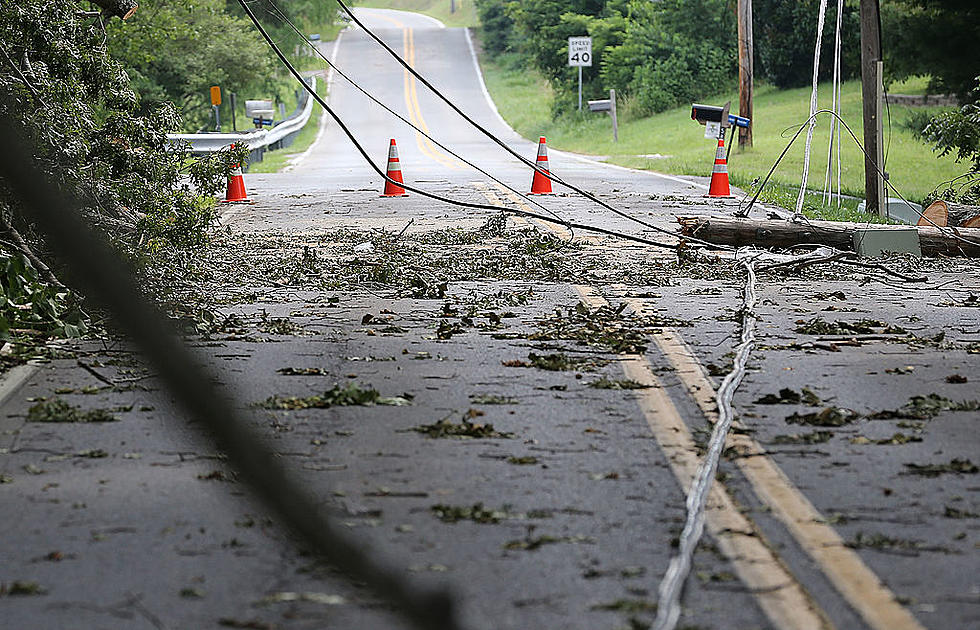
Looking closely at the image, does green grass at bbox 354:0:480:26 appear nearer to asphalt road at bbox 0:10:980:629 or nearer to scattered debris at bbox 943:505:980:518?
asphalt road at bbox 0:10:980:629

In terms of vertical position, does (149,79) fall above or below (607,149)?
above

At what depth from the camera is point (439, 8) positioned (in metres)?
A: 107

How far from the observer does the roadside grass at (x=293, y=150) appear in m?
28.6

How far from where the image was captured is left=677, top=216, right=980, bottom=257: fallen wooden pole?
11.7 metres

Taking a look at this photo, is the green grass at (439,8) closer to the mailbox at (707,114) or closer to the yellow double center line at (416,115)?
the yellow double center line at (416,115)

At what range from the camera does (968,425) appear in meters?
5.37


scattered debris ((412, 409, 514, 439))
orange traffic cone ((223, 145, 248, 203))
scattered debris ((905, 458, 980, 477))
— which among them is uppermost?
scattered debris ((412, 409, 514, 439))

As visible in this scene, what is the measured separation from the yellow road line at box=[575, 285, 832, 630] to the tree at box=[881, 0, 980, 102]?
19.1 metres

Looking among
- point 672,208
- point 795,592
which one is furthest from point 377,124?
point 795,592

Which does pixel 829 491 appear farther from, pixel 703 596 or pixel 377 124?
pixel 377 124

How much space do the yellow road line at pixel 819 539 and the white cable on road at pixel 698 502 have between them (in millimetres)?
70

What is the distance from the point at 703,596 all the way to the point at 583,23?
166ft

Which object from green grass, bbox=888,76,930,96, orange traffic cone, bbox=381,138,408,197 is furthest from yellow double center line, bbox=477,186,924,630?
green grass, bbox=888,76,930,96

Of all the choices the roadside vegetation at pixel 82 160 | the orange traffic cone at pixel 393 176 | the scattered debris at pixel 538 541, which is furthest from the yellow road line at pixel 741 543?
the orange traffic cone at pixel 393 176
